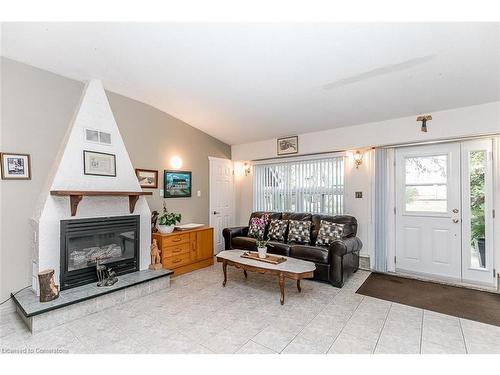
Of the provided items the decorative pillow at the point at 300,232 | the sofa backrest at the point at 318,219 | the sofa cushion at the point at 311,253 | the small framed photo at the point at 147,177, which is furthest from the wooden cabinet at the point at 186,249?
the sofa cushion at the point at 311,253

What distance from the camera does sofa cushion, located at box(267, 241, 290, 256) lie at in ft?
13.2

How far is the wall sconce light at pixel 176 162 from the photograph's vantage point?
15.2ft

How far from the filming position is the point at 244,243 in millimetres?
4590

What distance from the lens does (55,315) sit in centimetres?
248

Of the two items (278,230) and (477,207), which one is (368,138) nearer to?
(477,207)

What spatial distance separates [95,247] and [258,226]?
274cm

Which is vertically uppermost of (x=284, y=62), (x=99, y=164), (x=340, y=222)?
(x=284, y=62)

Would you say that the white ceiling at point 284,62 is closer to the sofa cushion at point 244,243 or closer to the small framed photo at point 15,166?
the small framed photo at point 15,166

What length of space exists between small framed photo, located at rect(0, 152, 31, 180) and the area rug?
4.54 m

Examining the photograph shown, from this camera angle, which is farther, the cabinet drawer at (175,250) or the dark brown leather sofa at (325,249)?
the cabinet drawer at (175,250)

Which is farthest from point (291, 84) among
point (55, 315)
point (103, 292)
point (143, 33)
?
point (55, 315)

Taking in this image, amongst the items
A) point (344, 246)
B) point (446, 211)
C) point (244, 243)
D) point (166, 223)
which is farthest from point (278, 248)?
point (446, 211)

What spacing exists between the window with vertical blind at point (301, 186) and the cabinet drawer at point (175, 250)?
2085mm

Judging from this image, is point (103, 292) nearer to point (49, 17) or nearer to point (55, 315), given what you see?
point (55, 315)
